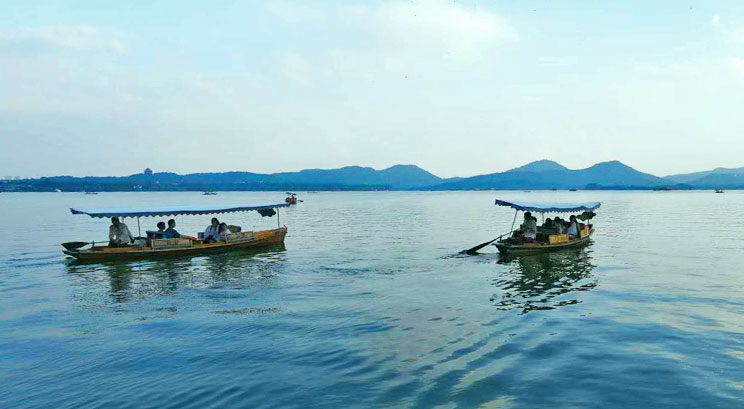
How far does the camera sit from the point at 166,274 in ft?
80.3

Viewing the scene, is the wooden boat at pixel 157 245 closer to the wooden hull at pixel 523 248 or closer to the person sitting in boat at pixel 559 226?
the wooden hull at pixel 523 248

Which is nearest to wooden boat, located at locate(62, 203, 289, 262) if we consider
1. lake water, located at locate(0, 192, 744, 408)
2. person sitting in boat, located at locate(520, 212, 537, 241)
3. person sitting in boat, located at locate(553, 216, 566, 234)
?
lake water, located at locate(0, 192, 744, 408)

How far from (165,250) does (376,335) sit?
19.7 metres

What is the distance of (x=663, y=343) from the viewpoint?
12930mm

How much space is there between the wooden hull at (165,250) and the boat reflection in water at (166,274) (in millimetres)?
383

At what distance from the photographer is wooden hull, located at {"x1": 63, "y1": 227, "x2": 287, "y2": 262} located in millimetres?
27747

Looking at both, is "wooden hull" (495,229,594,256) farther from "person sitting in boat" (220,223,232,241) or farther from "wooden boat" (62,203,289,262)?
"person sitting in boat" (220,223,232,241)

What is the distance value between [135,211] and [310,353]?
73.0 feet

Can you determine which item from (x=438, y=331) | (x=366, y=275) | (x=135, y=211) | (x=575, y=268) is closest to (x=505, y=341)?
Answer: (x=438, y=331)

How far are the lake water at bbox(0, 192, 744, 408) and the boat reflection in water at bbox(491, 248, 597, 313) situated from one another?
0.15 meters

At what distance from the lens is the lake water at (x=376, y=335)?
33.0 ft

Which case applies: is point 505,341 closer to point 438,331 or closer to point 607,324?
point 438,331

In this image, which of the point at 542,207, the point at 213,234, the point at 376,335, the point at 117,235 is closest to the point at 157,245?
the point at 117,235

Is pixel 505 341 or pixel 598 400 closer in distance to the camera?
pixel 598 400
